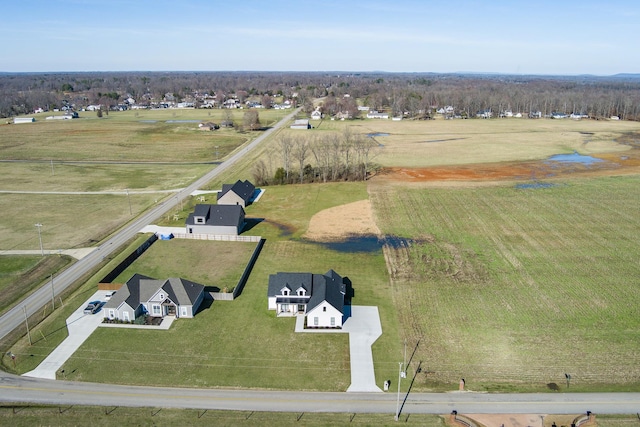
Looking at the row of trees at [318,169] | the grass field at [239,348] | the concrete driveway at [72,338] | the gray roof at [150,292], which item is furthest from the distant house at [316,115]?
the gray roof at [150,292]

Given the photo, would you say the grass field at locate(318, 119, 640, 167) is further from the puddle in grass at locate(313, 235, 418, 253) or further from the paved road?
the paved road

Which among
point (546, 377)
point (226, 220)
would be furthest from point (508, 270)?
point (226, 220)

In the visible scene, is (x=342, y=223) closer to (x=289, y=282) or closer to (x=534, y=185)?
(x=289, y=282)

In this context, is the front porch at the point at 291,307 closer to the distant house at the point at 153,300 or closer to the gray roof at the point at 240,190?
the distant house at the point at 153,300

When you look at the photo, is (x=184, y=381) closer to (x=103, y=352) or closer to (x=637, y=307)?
(x=103, y=352)

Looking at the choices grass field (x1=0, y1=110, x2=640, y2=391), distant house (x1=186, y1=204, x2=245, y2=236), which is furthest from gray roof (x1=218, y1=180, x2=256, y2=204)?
distant house (x1=186, y1=204, x2=245, y2=236)

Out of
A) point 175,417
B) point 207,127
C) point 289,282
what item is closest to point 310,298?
point 289,282
